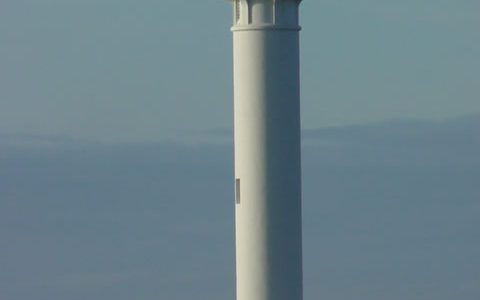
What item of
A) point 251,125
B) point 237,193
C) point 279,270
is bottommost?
point 279,270

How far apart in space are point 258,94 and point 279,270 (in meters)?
4.28

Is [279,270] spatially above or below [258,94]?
below

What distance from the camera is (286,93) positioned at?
A: 958 inches

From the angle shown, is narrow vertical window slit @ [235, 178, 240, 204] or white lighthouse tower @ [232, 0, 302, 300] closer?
white lighthouse tower @ [232, 0, 302, 300]

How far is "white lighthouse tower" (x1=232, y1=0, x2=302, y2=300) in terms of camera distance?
24.1m

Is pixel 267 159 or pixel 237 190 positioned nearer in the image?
pixel 267 159

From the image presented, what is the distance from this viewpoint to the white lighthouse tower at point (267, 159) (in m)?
24.1

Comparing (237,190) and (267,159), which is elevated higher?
(267,159)

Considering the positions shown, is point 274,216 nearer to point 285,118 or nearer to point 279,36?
point 285,118

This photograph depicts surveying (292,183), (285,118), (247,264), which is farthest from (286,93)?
(247,264)

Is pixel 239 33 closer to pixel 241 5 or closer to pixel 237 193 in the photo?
pixel 241 5

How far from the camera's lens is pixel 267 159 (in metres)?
24.2

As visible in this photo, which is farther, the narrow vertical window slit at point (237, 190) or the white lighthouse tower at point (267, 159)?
the narrow vertical window slit at point (237, 190)

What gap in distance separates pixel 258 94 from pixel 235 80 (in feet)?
2.63
